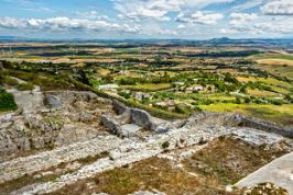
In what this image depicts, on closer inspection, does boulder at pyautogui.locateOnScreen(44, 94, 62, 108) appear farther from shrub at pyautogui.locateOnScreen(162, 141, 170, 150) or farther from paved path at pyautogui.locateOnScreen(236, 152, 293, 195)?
paved path at pyautogui.locateOnScreen(236, 152, 293, 195)

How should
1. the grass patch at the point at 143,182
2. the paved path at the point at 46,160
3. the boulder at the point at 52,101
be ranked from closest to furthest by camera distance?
the grass patch at the point at 143,182 < the paved path at the point at 46,160 < the boulder at the point at 52,101

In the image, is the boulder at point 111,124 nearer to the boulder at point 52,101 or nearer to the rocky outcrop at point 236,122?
the rocky outcrop at point 236,122

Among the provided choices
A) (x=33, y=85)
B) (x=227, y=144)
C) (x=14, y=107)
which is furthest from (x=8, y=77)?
(x=227, y=144)

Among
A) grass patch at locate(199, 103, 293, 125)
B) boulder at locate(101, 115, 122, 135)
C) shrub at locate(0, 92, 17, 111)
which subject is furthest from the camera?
grass patch at locate(199, 103, 293, 125)

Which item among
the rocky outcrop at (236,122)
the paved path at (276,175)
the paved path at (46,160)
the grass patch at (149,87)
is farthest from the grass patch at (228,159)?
the grass patch at (149,87)

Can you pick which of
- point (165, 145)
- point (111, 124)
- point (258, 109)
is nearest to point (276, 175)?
point (165, 145)

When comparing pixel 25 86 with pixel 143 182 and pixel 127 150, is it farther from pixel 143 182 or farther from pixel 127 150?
pixel 143 182

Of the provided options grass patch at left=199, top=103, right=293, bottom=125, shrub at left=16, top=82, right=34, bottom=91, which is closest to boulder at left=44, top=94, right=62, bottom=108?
shrub at left=16, top=82, right=34, bottom=91

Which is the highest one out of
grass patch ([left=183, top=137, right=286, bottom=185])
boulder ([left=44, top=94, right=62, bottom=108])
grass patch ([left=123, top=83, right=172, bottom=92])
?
grass patch ([left=183, top=137, right=286, bottom=185])

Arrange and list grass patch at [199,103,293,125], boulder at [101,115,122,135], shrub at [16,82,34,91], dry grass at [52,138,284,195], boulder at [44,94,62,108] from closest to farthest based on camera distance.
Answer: dry grass at [52,138,284,195]
boulder at [101,115,122,135]
boulder at [44,94,62,108]
shrub at [16,82,34,91]
grass patch at [199,103,293,125]
